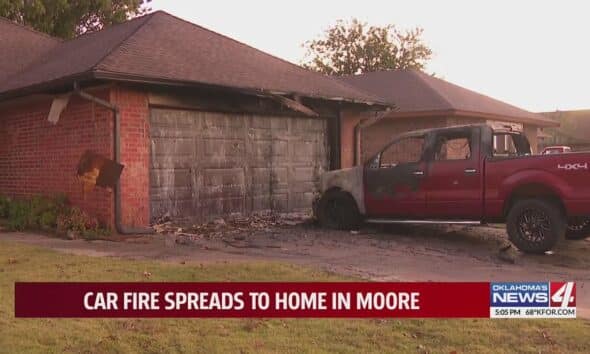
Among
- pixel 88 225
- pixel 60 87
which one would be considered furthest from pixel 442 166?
pixel 60 87

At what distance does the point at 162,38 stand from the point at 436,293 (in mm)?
9666

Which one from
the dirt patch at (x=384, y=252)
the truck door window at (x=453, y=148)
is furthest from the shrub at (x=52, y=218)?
the truck door window at (x=453, y=148)

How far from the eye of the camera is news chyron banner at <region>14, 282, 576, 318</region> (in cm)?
536

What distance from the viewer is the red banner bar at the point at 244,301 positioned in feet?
17.6

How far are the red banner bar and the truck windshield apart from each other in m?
4.46

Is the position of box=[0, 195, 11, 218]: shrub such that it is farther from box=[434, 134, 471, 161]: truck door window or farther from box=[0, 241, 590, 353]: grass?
box=[434, 134, 471, 161]: truck door window

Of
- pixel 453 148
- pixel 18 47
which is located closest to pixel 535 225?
pixel 453 148

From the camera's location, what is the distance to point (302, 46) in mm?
54719

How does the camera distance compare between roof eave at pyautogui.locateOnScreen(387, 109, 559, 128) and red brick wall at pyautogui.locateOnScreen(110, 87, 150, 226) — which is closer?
A: red brick wall at pyautogui.locateOnScreen(110, 87, 150, 226)

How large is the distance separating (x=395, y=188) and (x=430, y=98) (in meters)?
11.8

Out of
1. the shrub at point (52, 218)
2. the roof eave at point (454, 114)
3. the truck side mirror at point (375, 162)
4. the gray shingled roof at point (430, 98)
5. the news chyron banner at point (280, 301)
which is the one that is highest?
the gray shingled roof at point (430, 98)

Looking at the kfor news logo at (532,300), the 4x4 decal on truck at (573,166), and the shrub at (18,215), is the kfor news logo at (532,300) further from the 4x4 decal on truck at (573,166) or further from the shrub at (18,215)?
the shrub at (18,215)

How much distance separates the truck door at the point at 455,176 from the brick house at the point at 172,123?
3.88m

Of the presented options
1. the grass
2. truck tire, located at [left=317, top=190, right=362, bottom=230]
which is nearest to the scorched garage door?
truck tire, located at [left=317, top=190, right=362, bottom=230]
